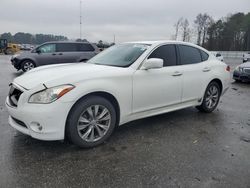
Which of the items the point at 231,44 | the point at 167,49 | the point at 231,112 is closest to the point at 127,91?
the point at 167,49

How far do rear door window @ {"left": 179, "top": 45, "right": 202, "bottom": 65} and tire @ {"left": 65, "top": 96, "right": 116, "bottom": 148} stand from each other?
79.4 inches

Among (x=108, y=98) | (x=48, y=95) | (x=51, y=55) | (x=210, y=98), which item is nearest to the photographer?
(x=48, y=95)

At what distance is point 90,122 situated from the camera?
3.33 metres

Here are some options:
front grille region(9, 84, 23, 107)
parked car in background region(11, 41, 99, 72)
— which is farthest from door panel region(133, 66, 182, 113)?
parked car in background region(11, 41, 99, 72)

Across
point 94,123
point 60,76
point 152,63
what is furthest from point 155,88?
point 60,76

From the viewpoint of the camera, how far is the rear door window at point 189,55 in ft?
15.2

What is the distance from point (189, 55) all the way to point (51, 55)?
8.44 m

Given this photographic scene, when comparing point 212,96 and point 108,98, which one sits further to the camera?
point 212,96


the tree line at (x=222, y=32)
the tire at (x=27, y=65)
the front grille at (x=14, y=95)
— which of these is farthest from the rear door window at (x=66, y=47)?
the tree line at (x=222, y=32)

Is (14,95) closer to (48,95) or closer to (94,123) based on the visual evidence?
(48,95)

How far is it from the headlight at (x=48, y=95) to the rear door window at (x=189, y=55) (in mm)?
2613

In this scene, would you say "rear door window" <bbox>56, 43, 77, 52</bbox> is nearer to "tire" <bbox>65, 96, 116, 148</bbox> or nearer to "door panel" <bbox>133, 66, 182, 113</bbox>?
"door panel" <bbox>133, 66, 182, 113</bbox>

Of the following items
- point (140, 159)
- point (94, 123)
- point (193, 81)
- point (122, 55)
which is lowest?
point (140, 159)

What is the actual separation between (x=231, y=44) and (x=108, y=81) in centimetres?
7270
